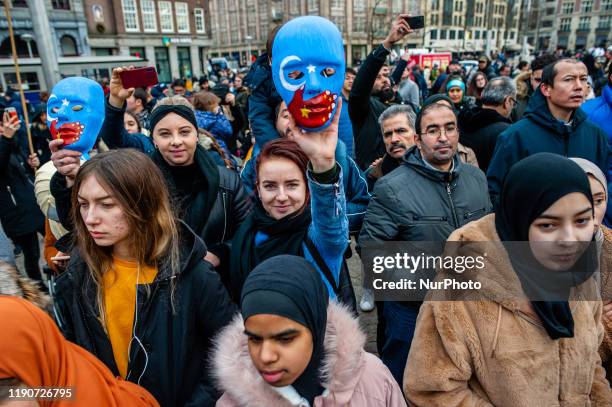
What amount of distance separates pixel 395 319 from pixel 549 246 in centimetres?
114

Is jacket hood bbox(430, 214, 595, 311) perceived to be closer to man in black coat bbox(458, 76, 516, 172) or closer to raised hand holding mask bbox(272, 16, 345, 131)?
raised hand holding mask bbox(272, 16, 345, 131)

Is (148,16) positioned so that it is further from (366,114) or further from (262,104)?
(262,104)

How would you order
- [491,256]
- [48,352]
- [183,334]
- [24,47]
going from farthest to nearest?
[24,47] → [183,334] → [491,256] → [48,352]

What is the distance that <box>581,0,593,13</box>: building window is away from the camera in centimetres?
6897

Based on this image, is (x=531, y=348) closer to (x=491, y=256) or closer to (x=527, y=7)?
(x=491, y=256)

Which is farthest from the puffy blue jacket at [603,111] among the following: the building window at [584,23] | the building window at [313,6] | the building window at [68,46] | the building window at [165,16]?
the building window at [584,23]

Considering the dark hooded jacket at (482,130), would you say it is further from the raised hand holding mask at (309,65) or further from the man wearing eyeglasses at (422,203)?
the raised hand holding mask at (309,65)

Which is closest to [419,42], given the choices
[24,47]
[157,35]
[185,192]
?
[157,35]

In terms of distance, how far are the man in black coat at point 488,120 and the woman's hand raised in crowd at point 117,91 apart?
3116mm

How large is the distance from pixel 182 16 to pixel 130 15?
15.3ft

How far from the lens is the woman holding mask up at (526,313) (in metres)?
1.35

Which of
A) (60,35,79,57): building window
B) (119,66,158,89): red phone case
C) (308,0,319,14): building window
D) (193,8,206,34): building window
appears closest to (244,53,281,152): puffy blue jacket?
(119,66,158,89): red phone case

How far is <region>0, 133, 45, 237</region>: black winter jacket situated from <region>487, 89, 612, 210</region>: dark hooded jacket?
15.0 feet

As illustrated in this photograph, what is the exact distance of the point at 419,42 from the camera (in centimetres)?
5584
